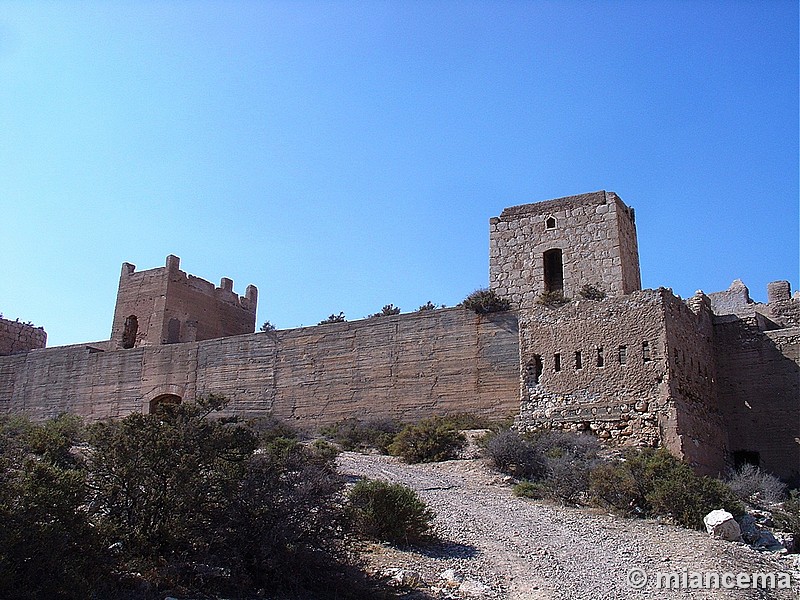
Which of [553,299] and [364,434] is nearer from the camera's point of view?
[553,299]

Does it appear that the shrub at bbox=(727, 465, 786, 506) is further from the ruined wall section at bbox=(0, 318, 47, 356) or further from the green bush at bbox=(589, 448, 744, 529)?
the ruined wall section at bbox=(0, 318, 47, 356)

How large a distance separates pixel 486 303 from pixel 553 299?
2133 mm

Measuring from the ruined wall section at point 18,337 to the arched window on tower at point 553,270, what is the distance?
23.8 m

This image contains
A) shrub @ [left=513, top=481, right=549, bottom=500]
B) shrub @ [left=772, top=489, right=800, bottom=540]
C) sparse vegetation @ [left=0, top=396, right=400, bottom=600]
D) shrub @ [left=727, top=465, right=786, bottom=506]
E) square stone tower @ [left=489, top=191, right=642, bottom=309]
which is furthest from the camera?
square stone tower @ [left=489, top=191, right=642, bottom=309]

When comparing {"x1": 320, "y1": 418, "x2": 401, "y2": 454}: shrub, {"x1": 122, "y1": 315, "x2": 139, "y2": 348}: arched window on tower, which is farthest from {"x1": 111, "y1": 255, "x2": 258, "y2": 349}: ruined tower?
{"x1": 320, "y1": 418, "x2": 401, "y2": 454}: shrub

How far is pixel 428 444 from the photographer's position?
17484 mm

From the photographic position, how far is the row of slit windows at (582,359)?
17.9 meters

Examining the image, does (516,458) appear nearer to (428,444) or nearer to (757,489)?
(428,444)

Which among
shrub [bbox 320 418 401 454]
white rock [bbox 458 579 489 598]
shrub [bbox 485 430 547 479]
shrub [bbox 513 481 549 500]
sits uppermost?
shrub [bbox 320 418 401 454]

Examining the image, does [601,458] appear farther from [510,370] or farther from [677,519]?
[510,370]

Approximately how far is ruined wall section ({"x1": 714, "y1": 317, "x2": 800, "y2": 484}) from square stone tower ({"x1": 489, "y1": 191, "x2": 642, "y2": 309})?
3.14 meters

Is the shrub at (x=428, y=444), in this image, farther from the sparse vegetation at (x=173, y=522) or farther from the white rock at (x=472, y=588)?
the white rock at (x=472, y=588)

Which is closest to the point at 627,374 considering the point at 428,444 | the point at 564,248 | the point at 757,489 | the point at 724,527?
the point at 757,489

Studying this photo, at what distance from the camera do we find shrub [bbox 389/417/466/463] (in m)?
17.4
